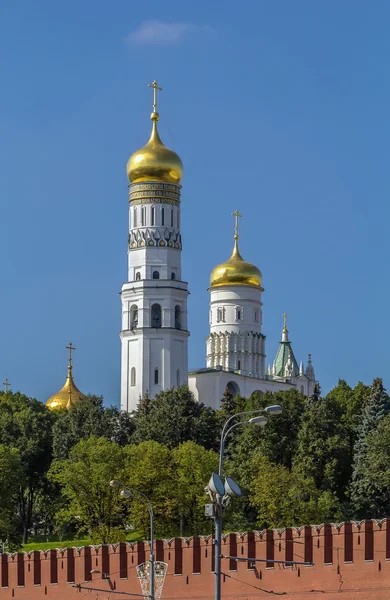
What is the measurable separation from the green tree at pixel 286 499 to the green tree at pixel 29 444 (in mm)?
14995

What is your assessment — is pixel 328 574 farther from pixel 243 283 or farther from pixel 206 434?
pixel 243 283

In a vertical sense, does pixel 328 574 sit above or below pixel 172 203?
below

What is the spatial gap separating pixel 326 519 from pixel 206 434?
15.9 m

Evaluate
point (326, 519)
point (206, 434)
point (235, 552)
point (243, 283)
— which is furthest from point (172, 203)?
point (235, 552)

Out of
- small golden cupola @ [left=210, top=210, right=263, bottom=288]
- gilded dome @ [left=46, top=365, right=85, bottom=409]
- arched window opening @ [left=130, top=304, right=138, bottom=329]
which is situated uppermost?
small golden cupola @ [left=210, top=210, right=263, bottom=288]

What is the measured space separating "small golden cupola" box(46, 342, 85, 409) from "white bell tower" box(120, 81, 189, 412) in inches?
258

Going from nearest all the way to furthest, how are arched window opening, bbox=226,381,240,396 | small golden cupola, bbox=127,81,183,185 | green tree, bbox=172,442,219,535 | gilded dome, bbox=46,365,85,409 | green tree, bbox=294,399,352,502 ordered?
green tree, bbox=172,442,219,535, green tree, bbox=294,399,352,502, small golden cupola, bbox=127,81,183,185, arched window opening, bbox=226,381,240,396, gilded dome, bbox=46,365,85,409

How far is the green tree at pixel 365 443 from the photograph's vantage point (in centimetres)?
8169

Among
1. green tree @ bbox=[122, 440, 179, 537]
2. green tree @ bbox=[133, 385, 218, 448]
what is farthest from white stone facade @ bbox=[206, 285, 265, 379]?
green tree @ bbox=[122, 440, 179, 537]

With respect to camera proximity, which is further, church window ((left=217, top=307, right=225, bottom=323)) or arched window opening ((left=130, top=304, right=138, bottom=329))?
church window ((left=217, top=307, right=225, bottom=323))

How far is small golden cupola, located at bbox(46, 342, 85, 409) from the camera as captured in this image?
4897 inches

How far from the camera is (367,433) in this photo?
86375mm

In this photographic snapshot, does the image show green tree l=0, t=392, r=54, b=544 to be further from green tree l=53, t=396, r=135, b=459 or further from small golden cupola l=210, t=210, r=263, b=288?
small golden cupola l=210, t=210, r=263, b=288

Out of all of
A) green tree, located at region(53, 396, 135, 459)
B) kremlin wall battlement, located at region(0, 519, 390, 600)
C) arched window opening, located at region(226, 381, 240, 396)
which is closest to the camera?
kremlin wall battlement, located at region(0, 519, 390, 600)
